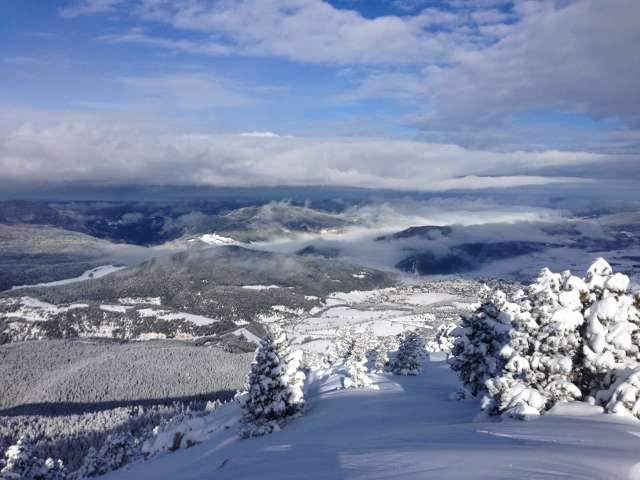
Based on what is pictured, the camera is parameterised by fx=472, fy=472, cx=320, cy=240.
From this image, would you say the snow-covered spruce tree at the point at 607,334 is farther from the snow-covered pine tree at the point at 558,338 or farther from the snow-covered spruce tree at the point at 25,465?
the snow-covered spruce tree at the point at 25,465

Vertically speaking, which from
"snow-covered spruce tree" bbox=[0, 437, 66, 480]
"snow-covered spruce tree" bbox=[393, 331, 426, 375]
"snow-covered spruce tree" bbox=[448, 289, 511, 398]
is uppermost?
"snow-covered spruce tree" bbox=[448, 289, 511, 398]

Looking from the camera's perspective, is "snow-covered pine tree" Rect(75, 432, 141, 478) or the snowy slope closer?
the snowy slope

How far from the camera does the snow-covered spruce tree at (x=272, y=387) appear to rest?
43000 mm

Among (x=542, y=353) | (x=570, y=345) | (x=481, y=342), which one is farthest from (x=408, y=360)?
(x=570, y=345)

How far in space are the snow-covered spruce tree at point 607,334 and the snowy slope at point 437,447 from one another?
1.79m

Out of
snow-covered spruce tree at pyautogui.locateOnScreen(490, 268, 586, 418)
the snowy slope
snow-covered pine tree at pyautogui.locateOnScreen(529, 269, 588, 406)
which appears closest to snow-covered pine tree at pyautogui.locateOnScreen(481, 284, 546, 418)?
snow-covered spruce tree at pyautogui.locateOnScreen(490, 268, 586, 418)

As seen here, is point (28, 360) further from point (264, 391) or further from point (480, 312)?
point (480, 312)

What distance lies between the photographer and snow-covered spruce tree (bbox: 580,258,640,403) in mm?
22266

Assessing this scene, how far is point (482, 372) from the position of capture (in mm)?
35375

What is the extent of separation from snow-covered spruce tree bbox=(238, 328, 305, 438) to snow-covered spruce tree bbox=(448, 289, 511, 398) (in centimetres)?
1487

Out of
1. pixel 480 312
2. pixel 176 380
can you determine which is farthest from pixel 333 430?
pixel 176 380

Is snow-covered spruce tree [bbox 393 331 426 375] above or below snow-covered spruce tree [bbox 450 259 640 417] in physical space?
below

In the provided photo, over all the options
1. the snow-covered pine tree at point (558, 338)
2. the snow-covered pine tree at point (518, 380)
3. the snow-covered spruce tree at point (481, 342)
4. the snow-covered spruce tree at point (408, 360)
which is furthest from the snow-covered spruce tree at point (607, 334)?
the snow-covered spruce tree at point (408, 360)

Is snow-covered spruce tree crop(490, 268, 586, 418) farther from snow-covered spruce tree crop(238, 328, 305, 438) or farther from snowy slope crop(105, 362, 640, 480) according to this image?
snow-covered spruce tree crop(238, 328, 305, 438)
